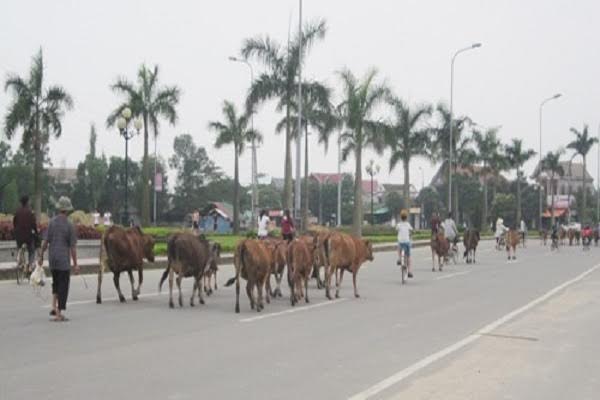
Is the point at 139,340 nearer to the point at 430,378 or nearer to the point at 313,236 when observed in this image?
the point at 430,378

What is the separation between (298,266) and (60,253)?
5.11 meters

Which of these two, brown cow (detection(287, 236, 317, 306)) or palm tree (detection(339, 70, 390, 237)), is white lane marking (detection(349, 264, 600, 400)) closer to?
brown cow (detection(287, 236, 317, 306))

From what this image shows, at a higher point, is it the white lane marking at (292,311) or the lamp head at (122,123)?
the lamp head at (122,123)

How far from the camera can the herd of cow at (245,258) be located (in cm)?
1491

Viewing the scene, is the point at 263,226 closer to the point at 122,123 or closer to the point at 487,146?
the point at 122,123

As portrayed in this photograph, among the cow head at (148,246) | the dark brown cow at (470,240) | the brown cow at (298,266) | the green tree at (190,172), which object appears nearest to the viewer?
the brown cow at (298,266)

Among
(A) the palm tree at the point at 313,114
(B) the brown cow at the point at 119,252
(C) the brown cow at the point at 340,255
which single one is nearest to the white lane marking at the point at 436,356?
(C) the brown cow at the point at 340,255

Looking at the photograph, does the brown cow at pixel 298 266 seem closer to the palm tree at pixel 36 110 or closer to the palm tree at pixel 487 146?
the palm tree at pixel 36 110

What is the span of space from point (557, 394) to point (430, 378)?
1.36 meters

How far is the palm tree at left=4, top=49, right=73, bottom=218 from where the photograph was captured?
139 feet

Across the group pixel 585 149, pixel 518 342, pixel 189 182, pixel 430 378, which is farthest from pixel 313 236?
pixel 189 182

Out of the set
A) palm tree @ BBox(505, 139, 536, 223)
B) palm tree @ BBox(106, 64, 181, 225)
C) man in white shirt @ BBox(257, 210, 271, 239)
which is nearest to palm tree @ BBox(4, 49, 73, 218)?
palm tree @ BBox(106, 64, 181, 225)

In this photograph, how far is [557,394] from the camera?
27.7 ft

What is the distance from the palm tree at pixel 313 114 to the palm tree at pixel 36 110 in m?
11.7
